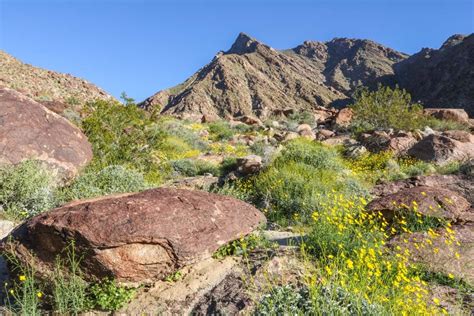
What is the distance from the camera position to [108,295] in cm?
404

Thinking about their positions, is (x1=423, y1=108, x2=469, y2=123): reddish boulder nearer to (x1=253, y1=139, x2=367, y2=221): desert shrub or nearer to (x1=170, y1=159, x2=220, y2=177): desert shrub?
(x1=253, y1=139, x2=367, y2=221): desert shrub

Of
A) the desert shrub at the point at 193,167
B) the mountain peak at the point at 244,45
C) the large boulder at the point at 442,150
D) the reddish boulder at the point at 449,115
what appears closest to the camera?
the desert shrub at the point at 193,167

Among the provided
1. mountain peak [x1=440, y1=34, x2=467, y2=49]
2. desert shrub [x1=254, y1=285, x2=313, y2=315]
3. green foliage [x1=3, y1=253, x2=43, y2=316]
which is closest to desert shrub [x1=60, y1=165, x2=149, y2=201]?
green foliage [x1=3, y1=253, x2=43, y2=316]

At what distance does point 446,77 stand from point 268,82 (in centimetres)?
3386

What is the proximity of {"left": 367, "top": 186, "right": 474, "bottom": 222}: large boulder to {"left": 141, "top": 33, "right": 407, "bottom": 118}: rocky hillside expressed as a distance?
51439 millimetres

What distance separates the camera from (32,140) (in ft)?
25.4

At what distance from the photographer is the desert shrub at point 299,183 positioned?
304 inches

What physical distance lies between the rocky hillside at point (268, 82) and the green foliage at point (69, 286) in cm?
5415

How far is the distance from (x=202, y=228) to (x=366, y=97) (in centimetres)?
2051

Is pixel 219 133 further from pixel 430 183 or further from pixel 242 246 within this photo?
pixel 242 246

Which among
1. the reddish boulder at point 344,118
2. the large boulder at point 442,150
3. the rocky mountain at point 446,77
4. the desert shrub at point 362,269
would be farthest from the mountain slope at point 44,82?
the rocky mountain at point 446,77

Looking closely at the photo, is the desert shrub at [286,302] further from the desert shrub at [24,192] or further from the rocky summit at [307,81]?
the rocky summit at [307,81]

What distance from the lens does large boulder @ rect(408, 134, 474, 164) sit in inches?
495

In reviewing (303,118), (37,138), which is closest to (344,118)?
(303,118)
